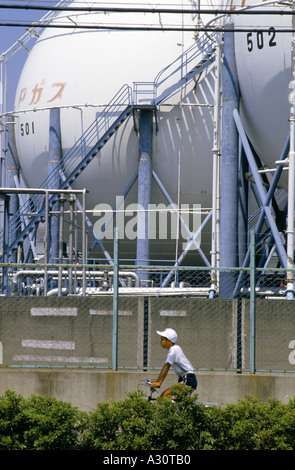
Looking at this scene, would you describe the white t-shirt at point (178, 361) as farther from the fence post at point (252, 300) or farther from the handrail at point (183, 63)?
the handrail at point (183, 63)

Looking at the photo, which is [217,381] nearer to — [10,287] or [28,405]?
[28,405]

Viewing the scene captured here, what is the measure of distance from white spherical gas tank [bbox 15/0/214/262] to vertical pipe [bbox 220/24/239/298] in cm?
404

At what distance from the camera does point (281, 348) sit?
1181cm

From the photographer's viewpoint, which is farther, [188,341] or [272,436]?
[188,341]

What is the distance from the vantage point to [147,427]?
7723 mm

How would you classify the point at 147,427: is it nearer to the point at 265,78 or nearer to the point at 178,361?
the point at 178,361

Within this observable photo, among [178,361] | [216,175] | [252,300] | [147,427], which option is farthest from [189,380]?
[216,175]

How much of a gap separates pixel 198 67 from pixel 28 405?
16668mm

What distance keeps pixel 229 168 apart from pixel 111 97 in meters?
6.71

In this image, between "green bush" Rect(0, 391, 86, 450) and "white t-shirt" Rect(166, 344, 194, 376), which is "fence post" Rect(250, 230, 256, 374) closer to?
"white t-shirt" Rect(166, 344, 194, 376)

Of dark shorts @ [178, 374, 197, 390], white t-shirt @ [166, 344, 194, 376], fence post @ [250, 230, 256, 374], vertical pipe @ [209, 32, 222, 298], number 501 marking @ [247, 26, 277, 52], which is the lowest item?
dark shorts @ [178, 374, 197, 390]

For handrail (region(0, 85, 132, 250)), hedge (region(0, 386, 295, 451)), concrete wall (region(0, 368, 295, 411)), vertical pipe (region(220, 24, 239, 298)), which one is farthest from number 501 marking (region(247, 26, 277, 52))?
hedge (region(0, 386, 295, 451))

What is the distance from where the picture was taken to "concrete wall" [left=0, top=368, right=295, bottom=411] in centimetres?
1101

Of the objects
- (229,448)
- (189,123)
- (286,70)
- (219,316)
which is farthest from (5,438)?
(189,123)
